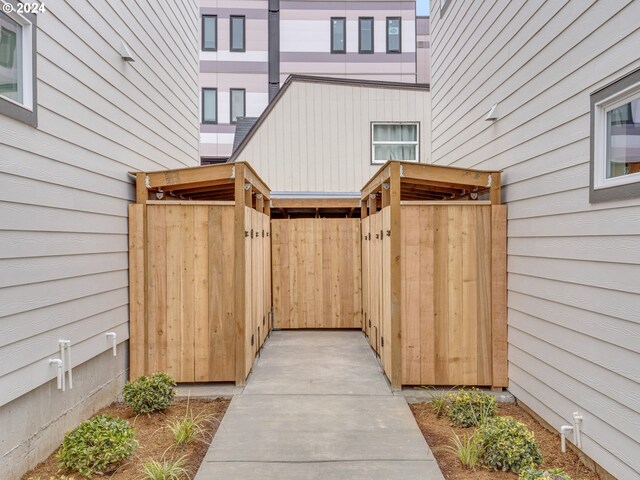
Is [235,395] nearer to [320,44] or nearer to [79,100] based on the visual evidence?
[79,100]

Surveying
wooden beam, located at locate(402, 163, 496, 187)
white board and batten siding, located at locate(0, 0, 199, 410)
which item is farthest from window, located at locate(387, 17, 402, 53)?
wooden beam, located at locate(402, 163, 496, 187)

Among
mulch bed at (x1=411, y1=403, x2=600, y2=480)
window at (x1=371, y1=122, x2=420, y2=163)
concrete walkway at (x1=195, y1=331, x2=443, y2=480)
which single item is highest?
window at (x1=371, y1=122, x2=420, y2=163)

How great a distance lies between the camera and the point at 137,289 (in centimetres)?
490

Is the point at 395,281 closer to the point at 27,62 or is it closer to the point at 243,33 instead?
the point at 27,62

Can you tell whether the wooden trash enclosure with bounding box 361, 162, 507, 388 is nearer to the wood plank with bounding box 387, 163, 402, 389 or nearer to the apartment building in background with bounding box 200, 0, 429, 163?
the wood plank with bounding box 387, 163, 402, 389

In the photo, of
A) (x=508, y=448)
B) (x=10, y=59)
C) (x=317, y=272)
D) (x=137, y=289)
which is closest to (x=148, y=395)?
(x=137, y=289)

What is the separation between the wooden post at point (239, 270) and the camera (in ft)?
16.1

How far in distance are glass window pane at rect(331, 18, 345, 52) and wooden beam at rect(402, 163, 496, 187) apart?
11.8m

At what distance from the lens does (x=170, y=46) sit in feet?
20.9

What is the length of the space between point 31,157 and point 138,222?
1.72m

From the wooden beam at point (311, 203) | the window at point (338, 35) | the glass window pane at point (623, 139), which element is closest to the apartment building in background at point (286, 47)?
the window at point (338, 35)

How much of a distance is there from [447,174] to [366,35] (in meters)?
12.1

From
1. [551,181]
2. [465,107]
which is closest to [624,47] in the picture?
[551,181]

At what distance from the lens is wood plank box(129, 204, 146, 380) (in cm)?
488
